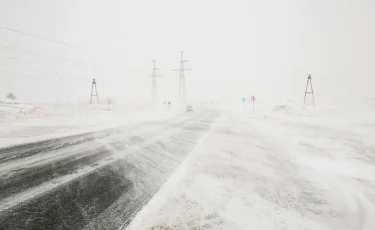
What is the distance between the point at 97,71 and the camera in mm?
116312

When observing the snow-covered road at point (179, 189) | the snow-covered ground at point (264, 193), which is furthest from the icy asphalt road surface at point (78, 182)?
the snow-covered ground at point (264, 193)

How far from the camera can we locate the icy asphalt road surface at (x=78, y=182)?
307cm

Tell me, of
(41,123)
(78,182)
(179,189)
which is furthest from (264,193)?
(41,123)

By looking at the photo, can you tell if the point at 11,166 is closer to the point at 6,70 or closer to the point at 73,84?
the point at 73,84

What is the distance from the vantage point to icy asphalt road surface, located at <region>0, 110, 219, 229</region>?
10.1ft

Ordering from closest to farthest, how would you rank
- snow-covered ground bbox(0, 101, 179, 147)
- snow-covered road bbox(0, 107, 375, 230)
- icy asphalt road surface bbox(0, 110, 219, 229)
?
icy asphalt road surface bbox(0, 110, 219, 229) → snow-covered road bbox(0, 107, 375, 230) → snow-covered ground bbox(0, 101, 179, 147)

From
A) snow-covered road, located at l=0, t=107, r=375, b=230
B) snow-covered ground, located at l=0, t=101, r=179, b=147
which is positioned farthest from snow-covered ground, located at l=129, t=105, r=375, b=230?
snow-covered ground, located at l=0, t=101, r=179, b=147

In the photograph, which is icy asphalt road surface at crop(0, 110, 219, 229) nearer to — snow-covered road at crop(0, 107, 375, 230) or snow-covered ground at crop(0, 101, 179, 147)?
snow-covered road at crop(0, 107, 375, 230)


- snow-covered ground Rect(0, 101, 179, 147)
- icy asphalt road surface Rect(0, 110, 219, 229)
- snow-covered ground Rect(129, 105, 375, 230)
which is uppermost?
snow-covered ground Rect(0, 101, 179, 147)

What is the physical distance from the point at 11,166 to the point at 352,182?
813 centimetres

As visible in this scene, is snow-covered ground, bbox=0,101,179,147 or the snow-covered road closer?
the snow-covered road

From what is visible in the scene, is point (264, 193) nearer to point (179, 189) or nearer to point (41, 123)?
point (179, 189)

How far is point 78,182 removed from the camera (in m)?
4.41

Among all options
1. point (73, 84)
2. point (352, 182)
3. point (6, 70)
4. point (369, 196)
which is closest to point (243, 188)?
point (369, 196)
